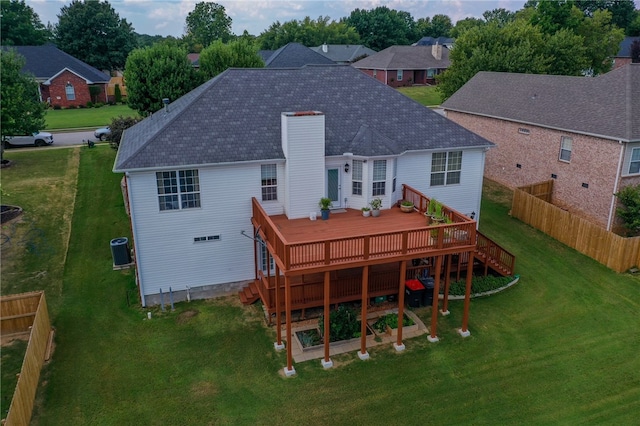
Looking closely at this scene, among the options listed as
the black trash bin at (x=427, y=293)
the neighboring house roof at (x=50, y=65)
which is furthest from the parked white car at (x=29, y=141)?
the black trash bin at (x=427, y=293)

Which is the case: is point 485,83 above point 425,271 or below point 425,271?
above

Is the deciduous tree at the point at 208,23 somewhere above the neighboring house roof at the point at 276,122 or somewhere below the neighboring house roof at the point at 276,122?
above

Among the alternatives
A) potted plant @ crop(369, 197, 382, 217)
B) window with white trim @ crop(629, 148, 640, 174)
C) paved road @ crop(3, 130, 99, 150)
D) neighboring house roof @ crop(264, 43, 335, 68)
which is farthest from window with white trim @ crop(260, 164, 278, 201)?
paved road @ crop(3, 130, 99, 150)

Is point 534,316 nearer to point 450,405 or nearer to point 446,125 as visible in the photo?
point 450,405

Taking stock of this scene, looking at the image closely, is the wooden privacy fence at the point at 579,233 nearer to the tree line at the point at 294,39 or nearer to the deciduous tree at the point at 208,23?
the tree line at the point at 294,39

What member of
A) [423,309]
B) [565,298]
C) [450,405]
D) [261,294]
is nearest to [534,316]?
[565,298]

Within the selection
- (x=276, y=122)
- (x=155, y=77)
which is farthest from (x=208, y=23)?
(x=276, y=122)

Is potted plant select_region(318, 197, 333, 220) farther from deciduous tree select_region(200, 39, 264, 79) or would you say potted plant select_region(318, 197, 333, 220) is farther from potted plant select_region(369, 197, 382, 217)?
deciduous tree select_region(200, 39, 264, 79)
